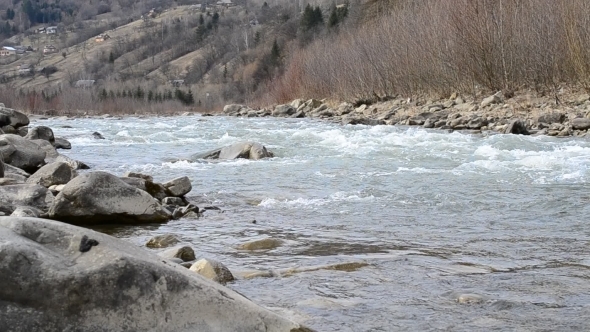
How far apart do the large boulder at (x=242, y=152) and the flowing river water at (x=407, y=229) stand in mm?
572

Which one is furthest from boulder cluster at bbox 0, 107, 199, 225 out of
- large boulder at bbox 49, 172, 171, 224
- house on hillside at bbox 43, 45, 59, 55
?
house on hillside at bbox 43, 45, 59, 55

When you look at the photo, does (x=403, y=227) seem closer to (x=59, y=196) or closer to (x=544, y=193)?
(x=544, y=193)

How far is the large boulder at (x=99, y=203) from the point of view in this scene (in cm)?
858

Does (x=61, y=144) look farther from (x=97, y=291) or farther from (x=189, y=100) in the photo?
(x=189, y=100)

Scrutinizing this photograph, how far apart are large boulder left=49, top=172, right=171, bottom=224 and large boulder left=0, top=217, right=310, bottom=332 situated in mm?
4733

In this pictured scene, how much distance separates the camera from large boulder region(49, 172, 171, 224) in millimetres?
8578

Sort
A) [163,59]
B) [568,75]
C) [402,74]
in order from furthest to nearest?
[163,59] < [402,74] < [568,75]

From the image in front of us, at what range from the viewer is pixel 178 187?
425 inches

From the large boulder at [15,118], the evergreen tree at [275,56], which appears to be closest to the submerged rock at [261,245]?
the large boulder at [15,118]

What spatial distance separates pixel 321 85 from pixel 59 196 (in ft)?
128

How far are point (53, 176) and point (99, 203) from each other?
8.36 feet

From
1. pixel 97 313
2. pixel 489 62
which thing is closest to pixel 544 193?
pixel 97 313

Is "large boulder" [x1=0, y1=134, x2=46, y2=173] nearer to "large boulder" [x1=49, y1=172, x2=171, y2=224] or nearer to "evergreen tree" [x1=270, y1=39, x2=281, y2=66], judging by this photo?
"large boulder" [x1=49, y1=172, x2=171, y2=224]

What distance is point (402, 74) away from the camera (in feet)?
115
